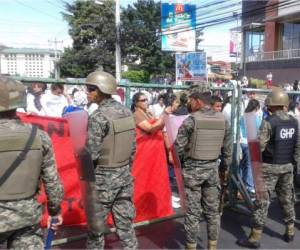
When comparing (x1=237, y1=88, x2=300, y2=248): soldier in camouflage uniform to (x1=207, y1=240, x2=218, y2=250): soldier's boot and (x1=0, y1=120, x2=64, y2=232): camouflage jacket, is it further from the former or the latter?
(x1=0, y1=120, x2=64, y2=232): camouflage jacket

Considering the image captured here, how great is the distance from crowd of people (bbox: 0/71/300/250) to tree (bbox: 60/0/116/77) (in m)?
30.4

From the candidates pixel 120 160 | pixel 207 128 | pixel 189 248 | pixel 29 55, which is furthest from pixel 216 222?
pixel 29 55

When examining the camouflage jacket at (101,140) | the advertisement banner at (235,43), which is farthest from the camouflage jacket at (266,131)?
the advertisement banner at (235,43)

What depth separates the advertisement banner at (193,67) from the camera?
12438 millimetres

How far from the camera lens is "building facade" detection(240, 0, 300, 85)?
31.7m

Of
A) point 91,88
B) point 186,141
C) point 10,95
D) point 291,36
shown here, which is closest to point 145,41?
point 291,36

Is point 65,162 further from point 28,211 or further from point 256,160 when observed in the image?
point 256,160

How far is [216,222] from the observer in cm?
450

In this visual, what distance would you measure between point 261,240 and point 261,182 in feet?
2.46

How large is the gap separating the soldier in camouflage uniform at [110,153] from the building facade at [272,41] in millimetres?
28352

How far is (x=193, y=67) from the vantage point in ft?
41.9

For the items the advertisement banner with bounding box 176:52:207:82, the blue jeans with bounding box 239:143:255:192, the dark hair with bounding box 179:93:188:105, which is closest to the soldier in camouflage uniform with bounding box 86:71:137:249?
the dark hair with bounding box 179:93:188:105

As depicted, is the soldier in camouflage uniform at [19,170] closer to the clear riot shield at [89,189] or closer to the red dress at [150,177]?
the clear riot shield at [89,189]

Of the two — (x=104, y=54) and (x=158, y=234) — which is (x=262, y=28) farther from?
(x=158, y=234)
